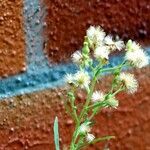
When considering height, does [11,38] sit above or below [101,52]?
above

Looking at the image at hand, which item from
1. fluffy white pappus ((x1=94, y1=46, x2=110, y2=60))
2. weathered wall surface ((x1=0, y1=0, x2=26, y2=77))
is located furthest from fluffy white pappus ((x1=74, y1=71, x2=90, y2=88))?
weathered wall surface ((x1=0, y1=0, x2=26, y2=77))

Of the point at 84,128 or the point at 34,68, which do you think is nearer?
the point at 84,128

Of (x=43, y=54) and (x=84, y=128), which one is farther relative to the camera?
(x=43, y=54)

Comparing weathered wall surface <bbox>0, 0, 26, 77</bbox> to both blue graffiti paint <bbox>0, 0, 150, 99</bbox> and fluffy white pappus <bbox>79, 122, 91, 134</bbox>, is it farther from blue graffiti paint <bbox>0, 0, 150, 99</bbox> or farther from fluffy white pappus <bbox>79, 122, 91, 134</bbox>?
fluffy white pappus <bbox>79, 122, 91, 134</bbox>

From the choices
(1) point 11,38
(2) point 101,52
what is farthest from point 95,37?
(1) point 11,38

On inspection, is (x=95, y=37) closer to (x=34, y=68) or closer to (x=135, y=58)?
(x=135, y=58)

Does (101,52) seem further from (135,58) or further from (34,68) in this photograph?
(34,68)

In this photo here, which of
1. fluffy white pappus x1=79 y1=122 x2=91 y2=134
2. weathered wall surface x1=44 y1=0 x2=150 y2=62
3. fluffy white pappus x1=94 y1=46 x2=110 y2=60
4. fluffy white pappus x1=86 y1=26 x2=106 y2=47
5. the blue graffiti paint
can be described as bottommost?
fluffy white pappus x1=79 y1=122 x2=91 y2=134
